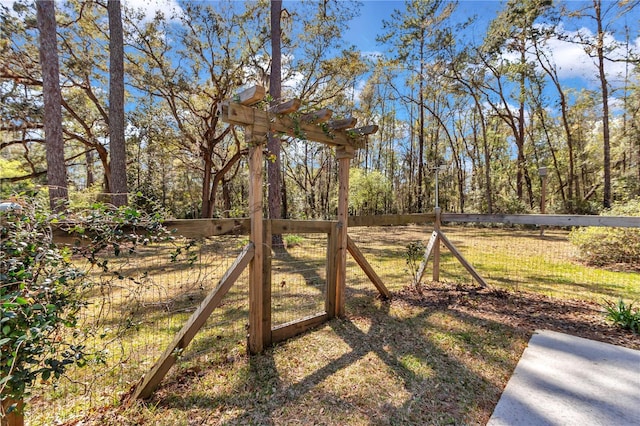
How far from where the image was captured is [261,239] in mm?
2445

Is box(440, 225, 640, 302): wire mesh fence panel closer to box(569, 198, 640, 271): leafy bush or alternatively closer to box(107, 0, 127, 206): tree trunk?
box(569, 198, 640, 271): leafy bush

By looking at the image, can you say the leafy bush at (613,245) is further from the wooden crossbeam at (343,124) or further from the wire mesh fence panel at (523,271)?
the wooden crossbeam at (343,124)

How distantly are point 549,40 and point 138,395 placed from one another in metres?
17.2

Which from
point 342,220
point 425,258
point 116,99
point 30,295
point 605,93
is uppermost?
point 605,93

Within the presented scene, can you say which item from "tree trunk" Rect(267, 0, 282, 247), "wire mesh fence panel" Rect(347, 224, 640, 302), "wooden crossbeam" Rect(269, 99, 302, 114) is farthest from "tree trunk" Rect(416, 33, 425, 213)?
"wooden crossbeam" Rect(269, 99, 302, 114)

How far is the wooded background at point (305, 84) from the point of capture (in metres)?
8.38

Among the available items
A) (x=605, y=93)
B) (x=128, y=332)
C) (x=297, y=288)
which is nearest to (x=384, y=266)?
(x=297, y=288)

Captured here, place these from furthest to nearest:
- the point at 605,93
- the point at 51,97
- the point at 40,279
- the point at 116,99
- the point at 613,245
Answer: the point at 605,93
the point at 116,99
the point at 51,97
the point at 613,245
the point at 40,279

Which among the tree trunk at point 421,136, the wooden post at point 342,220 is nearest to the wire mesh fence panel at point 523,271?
the wooden post at point 342,220

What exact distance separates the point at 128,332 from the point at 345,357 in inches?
85.7

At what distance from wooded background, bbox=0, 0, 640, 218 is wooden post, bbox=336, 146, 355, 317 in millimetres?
783

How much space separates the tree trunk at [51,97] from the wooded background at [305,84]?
4 centimetres

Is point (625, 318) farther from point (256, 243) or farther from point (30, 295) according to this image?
point (30, 295)

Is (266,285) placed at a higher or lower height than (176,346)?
higher
